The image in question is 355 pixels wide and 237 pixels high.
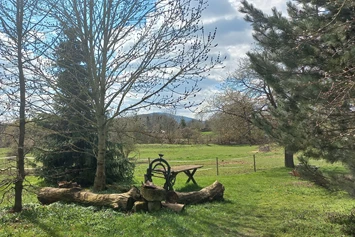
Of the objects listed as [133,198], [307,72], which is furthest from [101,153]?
[307,72]

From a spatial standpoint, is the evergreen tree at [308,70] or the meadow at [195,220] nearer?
the evergreen tree at [308,70]

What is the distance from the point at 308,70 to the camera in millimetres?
5922

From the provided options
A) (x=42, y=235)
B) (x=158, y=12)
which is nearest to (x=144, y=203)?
(x=42, y=235)

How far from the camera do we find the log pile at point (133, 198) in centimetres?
667

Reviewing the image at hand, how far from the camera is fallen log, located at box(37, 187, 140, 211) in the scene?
267 inches

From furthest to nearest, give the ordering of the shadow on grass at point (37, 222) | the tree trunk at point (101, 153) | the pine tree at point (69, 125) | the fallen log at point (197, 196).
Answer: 1. the tree trunk at point (101, 153)
2. the pine tree at point (69, 125)
3. the fallen log at point (197, 196)
4. the shadow on grass at point (37, 222)

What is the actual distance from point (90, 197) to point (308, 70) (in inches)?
221

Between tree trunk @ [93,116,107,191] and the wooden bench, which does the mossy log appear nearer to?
the wooden bench

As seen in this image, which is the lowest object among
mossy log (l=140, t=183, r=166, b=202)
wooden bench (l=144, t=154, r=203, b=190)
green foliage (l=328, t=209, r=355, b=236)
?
green foliage (l=328, t=209, r=355, b=236)

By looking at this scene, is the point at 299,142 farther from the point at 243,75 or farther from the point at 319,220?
the point at 243,75

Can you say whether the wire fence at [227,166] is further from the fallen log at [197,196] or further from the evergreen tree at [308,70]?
the evergreen tree at [308,70]

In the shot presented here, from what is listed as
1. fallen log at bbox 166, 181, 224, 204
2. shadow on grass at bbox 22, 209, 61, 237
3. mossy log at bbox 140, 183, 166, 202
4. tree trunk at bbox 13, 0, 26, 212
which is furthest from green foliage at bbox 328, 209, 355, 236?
tree trunk at bbox 13, 0, 26, 212

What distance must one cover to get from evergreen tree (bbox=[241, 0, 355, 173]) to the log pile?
280 cm

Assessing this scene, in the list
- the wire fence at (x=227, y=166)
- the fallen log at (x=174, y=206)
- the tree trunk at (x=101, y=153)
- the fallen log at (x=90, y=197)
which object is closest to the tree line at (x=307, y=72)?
the fallen log at (x=174, y=206)
